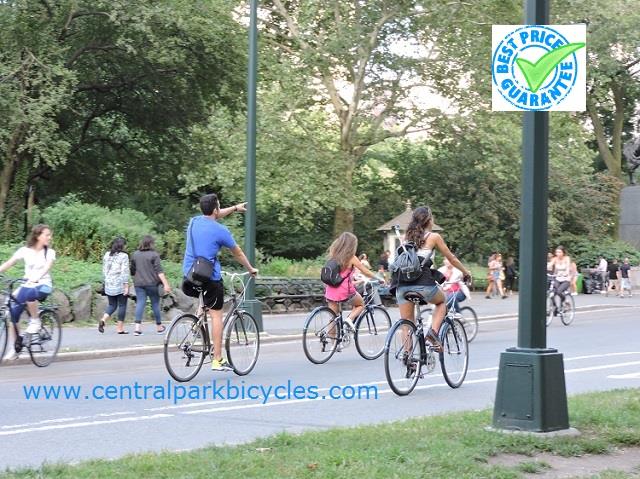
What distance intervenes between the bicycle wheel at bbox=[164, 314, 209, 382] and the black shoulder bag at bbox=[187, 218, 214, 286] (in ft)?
1.35

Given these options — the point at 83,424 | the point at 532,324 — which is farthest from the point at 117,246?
the point at 532,324

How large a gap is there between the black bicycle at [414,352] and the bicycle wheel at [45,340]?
5.14 m

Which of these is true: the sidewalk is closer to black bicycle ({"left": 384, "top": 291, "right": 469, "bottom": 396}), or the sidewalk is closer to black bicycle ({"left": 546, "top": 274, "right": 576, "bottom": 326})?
black bicycle ({"left": 546, "top": 274, "right": 576, "bottom": 326})

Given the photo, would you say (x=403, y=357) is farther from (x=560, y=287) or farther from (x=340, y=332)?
(x=560, y=287)

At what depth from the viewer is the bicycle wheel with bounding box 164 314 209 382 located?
1188cm

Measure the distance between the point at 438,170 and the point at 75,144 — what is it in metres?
18.1

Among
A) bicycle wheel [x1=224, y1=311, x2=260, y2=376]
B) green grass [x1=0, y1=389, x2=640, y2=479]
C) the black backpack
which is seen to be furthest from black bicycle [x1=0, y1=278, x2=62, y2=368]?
green grass [x1=0, y1=389, x2=640, y2=479]

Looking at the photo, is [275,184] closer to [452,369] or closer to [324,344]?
[324,344]

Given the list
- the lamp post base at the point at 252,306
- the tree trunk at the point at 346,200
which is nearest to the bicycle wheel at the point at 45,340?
the lamp post base at the point at 252,306

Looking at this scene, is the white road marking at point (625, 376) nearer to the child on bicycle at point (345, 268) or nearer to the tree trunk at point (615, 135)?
the child on bicycle at point (345, 268)

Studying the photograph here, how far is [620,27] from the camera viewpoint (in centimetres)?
4650

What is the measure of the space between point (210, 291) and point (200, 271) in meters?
0.33

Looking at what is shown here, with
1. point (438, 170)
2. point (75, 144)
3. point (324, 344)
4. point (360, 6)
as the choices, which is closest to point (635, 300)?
point (438, 170)

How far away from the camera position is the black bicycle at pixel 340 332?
47.9 feet
